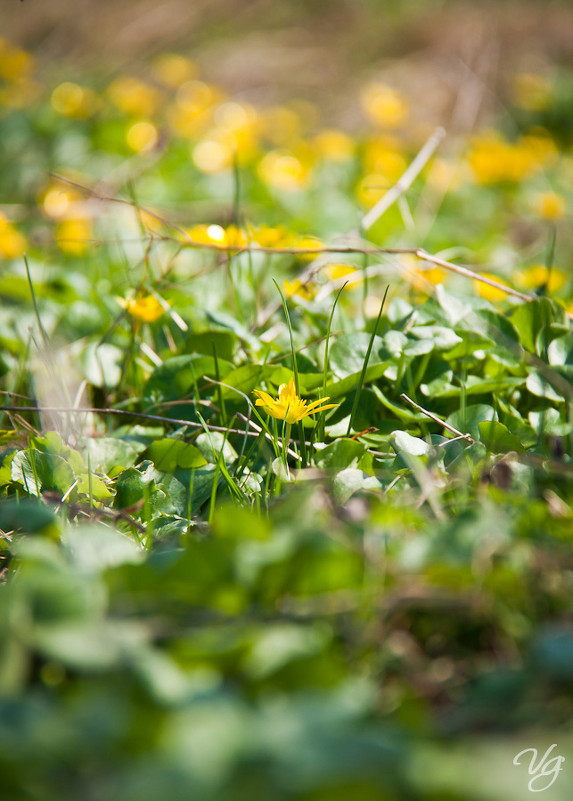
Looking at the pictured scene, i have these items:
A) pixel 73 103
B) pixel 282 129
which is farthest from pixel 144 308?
pixel 282 129

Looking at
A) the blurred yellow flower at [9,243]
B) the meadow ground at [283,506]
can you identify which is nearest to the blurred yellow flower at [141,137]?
the meadow ground at [283,506]

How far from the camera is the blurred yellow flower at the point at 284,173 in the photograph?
297cm

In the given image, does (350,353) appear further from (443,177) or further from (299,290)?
(443,177)

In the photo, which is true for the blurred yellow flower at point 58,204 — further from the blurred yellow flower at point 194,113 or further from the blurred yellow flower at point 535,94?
the blurred yellow flower at point 535,94

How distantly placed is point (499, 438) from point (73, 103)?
3.36 metres

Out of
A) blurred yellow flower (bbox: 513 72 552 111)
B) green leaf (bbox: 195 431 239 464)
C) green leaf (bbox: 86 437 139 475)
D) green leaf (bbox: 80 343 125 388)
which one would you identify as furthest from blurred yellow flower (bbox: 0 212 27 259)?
blurred yellow flower (bbox: 513 72 552 111)

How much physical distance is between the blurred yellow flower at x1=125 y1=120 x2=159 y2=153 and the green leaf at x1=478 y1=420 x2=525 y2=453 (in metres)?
2.88

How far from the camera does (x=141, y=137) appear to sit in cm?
362

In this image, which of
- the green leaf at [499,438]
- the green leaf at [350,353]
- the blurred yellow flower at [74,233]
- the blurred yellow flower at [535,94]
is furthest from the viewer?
the blurred yellow flower at [535,94]

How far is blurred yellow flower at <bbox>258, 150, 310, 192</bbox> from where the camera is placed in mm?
2969

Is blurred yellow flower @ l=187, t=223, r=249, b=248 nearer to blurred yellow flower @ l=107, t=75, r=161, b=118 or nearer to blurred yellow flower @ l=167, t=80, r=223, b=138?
blurred yellow flower @ l=167, t=80, r=223, b=138

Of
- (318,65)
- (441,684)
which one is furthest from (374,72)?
(441,684)

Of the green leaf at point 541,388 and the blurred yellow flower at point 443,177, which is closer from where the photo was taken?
the green leaf at point 541,388

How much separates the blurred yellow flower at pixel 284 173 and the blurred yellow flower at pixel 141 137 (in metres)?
0.71
